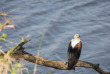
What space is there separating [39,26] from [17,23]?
44.3 inches

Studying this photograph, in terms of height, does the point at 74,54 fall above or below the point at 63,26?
above

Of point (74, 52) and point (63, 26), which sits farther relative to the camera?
point (63, 26)

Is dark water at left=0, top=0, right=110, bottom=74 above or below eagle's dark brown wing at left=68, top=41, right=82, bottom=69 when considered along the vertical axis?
below

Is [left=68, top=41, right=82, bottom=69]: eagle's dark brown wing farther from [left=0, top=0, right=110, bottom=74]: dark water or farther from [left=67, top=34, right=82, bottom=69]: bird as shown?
[left=0, top=0, right=110, bottom=74]: dark water

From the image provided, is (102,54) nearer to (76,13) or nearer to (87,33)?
(87,33)

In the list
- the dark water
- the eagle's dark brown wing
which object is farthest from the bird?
the dark water

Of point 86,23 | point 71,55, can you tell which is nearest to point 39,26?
point 86,23

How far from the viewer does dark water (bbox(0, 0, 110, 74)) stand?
434 inches

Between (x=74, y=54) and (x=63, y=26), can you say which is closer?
(x=74, y=54)

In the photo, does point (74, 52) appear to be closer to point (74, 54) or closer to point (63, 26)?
point (74, 54)

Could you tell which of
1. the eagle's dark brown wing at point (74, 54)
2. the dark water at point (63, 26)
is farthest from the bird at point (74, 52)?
the dark water at point (63, 26)

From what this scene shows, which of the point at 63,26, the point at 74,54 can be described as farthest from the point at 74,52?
the point at 63,26

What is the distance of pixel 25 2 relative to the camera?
634 inches

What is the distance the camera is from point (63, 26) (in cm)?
1353
